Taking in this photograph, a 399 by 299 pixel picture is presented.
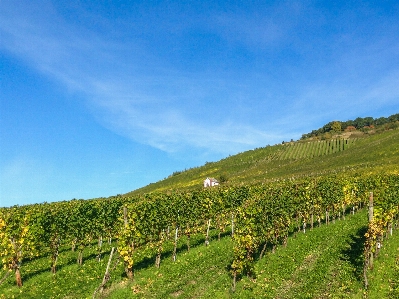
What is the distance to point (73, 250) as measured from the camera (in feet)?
88.8

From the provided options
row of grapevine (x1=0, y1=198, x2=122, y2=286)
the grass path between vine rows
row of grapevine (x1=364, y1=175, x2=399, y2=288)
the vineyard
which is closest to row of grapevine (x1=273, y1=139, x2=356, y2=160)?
the vineyard

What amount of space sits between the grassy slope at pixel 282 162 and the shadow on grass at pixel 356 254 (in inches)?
2994

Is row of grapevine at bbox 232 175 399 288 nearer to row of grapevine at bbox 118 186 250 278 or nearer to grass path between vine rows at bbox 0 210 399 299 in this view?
grass path between vine rows at bbox 0 210 399 299

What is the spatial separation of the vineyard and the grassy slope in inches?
2867

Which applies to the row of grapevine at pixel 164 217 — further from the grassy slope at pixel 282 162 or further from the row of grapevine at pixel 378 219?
the grassy slope at pixel 282 162

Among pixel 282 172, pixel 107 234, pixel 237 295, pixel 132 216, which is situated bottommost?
pixel 237 295

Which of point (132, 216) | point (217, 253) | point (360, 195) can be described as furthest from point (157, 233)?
point (360, 195)

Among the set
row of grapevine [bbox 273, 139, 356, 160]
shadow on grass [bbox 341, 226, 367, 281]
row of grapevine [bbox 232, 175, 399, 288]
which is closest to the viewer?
shadow on grass [bbox 341, 226, 367, 281]

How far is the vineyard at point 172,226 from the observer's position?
59.9 ft

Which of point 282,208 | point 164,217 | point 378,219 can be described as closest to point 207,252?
point 164,217

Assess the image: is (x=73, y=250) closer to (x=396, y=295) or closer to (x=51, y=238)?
(x=51, y=238)

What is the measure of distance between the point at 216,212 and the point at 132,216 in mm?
10822

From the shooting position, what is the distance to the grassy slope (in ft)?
344

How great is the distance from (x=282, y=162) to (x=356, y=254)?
122 metres
